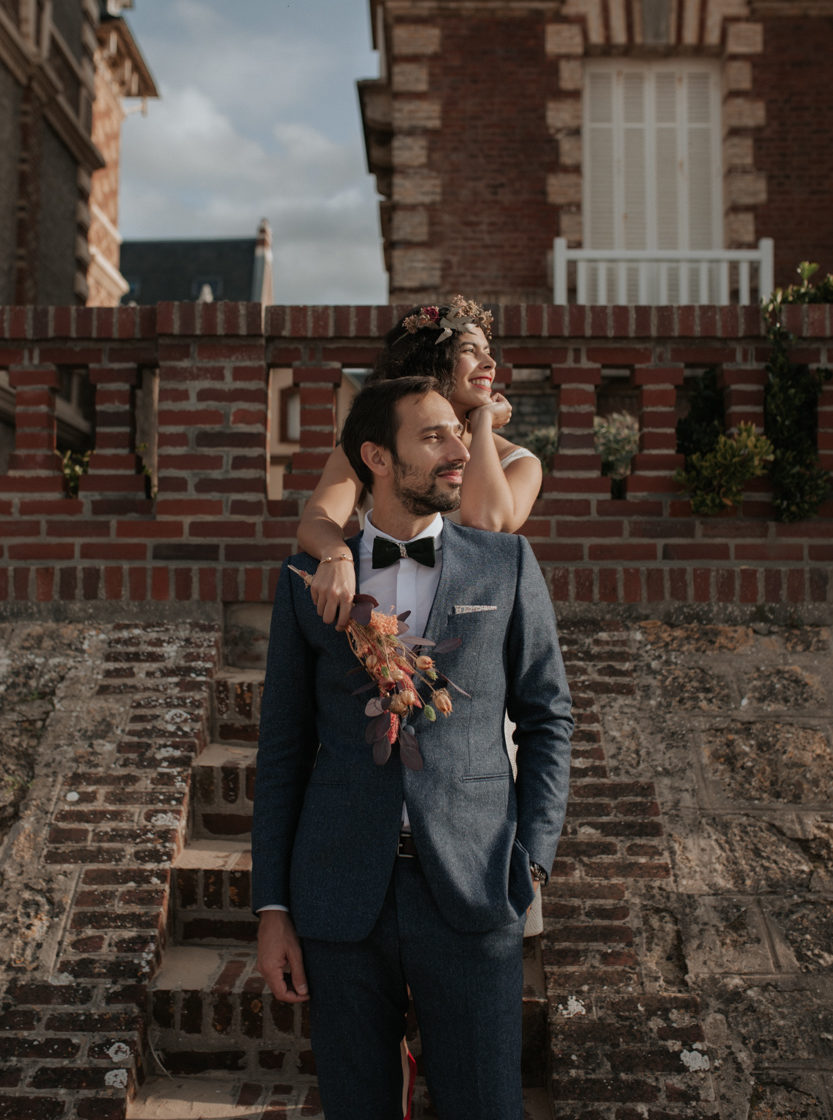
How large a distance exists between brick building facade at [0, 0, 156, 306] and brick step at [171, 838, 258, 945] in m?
11.1

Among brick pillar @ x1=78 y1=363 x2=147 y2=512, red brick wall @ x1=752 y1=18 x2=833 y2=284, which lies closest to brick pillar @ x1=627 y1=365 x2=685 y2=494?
brick pillar @ x1=78 y1=363 x2=147 y2=512

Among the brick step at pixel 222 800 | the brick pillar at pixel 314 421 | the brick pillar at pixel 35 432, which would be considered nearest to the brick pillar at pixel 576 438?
the brick pillar at pixel 314 421

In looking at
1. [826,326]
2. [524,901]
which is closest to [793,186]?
[826,326]

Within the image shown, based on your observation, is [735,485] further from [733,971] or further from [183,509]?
[183,509]

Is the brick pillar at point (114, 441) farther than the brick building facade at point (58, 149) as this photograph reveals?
No

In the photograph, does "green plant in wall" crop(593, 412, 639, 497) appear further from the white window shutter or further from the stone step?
the white window shutter

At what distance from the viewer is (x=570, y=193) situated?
36.4ft

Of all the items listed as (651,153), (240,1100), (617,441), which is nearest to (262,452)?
(240,1100)

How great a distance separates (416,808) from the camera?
200 cm

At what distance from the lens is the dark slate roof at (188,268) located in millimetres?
31203

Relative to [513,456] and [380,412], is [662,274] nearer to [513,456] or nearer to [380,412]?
[513,456]

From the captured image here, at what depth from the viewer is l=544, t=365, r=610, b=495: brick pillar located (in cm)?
435

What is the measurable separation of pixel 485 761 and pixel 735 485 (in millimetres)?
2504

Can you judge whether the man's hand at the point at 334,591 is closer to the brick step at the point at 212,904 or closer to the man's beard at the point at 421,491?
the man's beard at the point at 421,491
